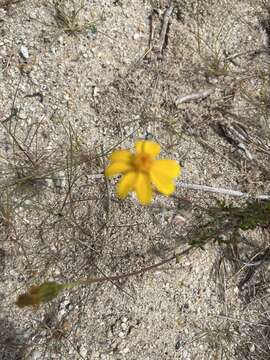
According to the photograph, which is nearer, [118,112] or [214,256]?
[214,256]

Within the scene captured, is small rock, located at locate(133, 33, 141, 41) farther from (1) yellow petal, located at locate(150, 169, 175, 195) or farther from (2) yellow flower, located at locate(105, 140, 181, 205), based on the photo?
(1) yellow petal, located at locate(150, 169, 175, 195)

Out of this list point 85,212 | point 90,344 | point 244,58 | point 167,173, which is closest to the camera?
point 167,173

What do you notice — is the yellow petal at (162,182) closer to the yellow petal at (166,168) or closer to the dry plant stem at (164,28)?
the yellow petal at (166,168)

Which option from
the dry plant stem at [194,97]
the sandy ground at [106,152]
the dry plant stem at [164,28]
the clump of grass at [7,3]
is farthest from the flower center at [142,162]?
the clump of grass at [7,3]

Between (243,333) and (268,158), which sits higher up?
(268,158)

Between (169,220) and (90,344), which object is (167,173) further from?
(90,344)

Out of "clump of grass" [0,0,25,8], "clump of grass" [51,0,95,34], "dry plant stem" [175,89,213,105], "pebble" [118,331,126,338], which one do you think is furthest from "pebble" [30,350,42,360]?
"clump of grass" [0,0,25,8]

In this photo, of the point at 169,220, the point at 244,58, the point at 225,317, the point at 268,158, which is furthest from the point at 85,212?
the point at 244,58

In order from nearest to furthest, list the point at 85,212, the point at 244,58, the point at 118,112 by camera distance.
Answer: the point at 85,212
the point at 118,112
the point at 244,58
